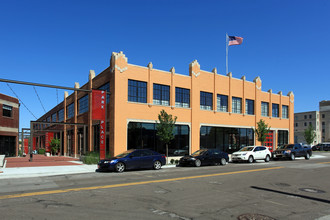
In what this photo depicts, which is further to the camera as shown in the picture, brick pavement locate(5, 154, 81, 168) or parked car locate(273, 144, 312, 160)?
parked car locate(273, 144, 312, 160)

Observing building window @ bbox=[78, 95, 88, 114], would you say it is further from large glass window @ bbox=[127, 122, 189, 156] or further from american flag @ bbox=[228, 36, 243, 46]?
american flag @ bbox=[228, 36, 243, 46]

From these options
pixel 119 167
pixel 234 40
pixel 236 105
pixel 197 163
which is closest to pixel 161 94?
pixel 197 163

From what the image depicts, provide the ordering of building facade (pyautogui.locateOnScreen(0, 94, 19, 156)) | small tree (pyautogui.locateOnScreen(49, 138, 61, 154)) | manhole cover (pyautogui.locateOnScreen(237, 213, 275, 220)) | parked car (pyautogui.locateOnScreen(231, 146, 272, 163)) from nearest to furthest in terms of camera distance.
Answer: manhole cover (pyautogui.locateOnScreen(237, 213, 275, 220)), parked car (pyautogui.locateOnScreen(231, 146, 272, 163)), building facade (pyautogui.locateOnScreen(0, 94, 19, 156)), small tree (pyautogui.locateOnScreen(49, 138, 61, 154))

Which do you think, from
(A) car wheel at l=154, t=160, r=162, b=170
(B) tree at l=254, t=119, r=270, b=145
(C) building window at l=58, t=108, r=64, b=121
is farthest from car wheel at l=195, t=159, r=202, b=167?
(C) building window at l=58, t=108, r=64, b=121

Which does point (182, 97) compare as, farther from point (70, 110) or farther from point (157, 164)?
point (70, 110)

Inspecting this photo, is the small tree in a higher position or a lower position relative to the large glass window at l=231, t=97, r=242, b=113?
lower

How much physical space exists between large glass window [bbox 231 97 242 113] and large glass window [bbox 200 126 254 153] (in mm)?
2273

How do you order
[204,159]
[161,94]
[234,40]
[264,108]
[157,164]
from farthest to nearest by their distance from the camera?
[264,108]
[234,40]
[161,94]
[204,159]
[157,164]

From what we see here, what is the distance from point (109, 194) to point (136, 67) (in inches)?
641

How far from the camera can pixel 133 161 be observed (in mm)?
17250

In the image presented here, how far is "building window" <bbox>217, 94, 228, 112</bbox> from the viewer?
99.2ft

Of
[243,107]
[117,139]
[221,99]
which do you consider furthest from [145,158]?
[243,107]

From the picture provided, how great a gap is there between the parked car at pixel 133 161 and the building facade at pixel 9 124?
77.3 feet

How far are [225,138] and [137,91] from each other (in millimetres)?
12496
